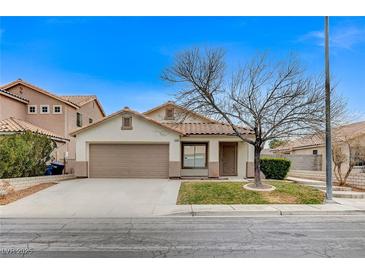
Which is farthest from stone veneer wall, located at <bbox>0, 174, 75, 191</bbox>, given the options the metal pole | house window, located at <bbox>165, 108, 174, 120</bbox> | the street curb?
the metal pole

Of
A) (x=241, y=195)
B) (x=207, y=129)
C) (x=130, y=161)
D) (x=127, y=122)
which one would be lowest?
(x=241, y=195)

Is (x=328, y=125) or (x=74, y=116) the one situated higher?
(x=74, y=116)

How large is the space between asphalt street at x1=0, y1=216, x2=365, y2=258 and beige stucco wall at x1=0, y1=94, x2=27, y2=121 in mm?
15714

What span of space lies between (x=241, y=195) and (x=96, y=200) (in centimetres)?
614

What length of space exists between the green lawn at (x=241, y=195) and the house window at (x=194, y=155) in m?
5.29

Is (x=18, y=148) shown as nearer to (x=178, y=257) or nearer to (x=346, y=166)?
(x=178, y=257)

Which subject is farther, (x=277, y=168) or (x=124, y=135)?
(x=277, y=168)

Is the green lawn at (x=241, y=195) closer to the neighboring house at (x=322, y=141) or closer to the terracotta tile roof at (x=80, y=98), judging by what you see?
the neighboring house at (x=322, y=141)

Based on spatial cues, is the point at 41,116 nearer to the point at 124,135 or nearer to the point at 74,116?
the point at 74,116

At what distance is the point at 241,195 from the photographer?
41.2 ft

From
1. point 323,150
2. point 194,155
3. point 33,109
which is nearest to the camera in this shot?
point 194,155

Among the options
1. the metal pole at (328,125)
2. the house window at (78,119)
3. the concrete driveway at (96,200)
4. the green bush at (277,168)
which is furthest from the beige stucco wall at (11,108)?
the metal pole at (328,125)

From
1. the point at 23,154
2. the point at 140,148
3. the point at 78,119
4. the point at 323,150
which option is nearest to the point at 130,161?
the point at 140,148

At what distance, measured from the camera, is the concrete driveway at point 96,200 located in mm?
10070
